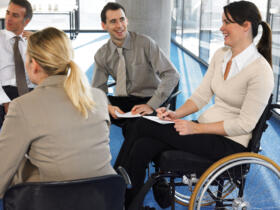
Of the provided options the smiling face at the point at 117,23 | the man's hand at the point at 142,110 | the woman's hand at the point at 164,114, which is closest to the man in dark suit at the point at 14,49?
the smiling face at the point at 117,23

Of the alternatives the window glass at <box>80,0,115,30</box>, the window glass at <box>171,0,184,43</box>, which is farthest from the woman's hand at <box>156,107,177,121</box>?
the window glass at <box>80,0,115,30</box>

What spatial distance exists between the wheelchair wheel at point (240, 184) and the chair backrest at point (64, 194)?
618 millimetres

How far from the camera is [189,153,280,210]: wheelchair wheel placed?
1764 millimetres

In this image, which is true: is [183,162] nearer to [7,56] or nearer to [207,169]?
[207,169]

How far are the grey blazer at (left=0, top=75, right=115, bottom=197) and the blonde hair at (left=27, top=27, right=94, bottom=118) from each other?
0.04 m

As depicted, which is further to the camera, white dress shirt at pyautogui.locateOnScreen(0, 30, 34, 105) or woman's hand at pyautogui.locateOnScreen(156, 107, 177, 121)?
white dress shirt at pyautogui.locateOnScreen(0, 30, 34, 105)

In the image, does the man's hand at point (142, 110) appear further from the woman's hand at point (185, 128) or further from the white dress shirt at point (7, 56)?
the white dress shirt at point (7, 56)

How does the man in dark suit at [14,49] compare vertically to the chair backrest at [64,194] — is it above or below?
above

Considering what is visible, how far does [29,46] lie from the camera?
54.9 inches

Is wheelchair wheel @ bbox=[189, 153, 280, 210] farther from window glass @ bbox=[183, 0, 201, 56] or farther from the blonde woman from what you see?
window glass @ bbox=[183, 0, 201, 56]

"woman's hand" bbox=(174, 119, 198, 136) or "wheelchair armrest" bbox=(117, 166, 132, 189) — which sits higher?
"woman's hand" bbox=(174, 119, 198, 136)

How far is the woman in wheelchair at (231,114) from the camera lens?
6.28ft

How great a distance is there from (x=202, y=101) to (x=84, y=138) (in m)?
1.20

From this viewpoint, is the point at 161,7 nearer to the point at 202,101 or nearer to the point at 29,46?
the point at 202,101
